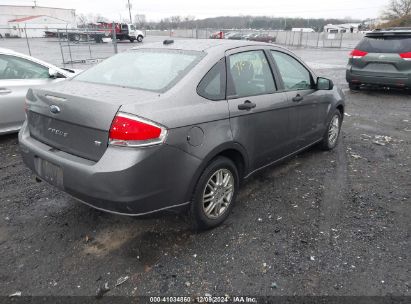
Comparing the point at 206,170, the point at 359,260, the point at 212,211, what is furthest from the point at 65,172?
the point at 359,260

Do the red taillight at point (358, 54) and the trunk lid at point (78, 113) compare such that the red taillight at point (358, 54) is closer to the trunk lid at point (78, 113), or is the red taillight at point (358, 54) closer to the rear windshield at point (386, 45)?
the rear windshield at point (386, 45)

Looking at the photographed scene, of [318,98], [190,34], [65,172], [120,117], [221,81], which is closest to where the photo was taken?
[120,117]

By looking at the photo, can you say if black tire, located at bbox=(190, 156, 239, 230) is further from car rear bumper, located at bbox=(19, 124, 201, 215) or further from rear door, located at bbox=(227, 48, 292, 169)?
rear door, located at bbox=(227, 48, 292, 169)

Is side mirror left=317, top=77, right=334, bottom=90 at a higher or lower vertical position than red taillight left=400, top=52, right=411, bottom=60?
higher

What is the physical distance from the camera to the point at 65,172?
9.11 feet

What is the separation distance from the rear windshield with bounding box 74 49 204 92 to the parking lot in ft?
3.81

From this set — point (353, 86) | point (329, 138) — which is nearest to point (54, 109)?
point (329, 138)

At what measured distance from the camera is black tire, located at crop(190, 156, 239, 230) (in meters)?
2.98

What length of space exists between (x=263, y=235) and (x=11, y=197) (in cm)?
274

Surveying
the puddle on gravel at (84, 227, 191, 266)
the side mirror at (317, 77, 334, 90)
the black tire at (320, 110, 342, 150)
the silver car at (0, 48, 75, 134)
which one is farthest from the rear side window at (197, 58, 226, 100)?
the silver car at (0, 48, 75, 134)

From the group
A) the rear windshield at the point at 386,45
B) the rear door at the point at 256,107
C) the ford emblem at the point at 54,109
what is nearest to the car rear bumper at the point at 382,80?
the rear windshield at the point at 386,45

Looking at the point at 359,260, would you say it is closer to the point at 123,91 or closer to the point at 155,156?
the point at 155,156

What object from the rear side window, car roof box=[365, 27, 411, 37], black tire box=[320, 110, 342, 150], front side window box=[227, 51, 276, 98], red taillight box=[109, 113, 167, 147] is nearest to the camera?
red taillight box=[109, 113, 167, 147]

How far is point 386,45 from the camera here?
9406 mm
